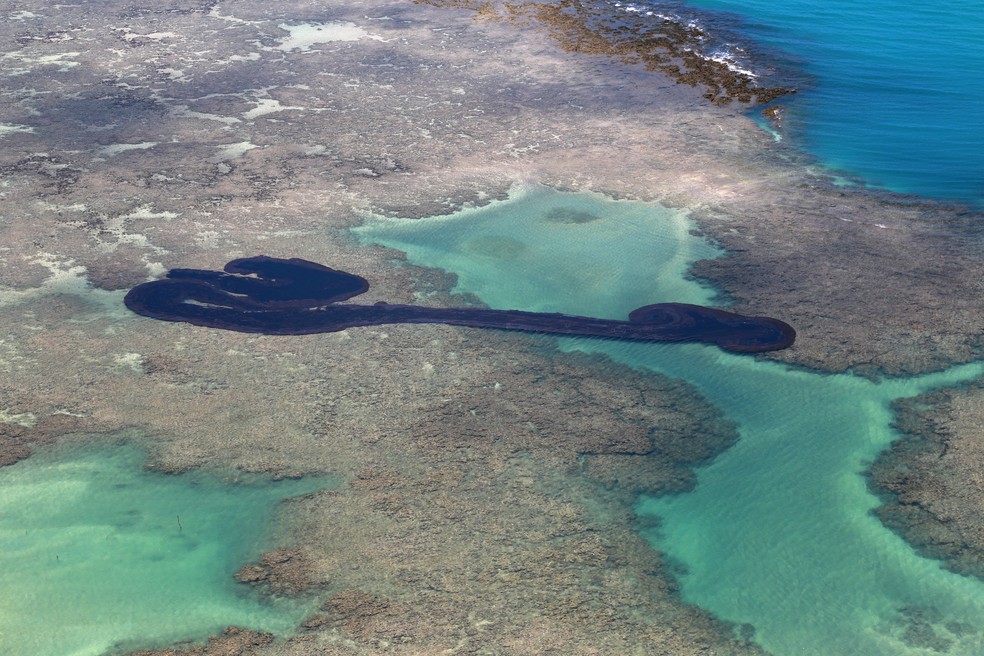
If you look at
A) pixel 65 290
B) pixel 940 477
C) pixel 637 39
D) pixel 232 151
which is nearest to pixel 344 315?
pixel 65 290

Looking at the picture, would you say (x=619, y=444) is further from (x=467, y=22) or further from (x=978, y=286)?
(x=467, y=22)

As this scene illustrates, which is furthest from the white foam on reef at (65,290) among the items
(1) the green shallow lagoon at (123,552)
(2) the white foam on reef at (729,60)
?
(2) the white foam on reef at (729,60)

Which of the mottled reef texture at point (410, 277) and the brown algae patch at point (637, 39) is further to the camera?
the brown algae patch at point (637, 39)

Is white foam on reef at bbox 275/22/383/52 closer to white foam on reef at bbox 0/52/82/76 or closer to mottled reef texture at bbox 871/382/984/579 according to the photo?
white foam on reef at bbox 0/52/82/76

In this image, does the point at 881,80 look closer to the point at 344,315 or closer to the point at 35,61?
the point at 344,315

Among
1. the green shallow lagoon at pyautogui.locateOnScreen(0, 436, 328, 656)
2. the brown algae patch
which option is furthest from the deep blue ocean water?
the green shallow lagoon at pyautogui.locateOnScreen(0, 436, 328, 656)

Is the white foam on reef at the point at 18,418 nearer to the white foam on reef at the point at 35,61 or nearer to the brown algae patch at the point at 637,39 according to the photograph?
the white foam on reef at the point at 35,61
